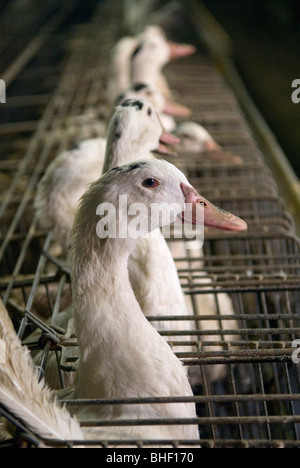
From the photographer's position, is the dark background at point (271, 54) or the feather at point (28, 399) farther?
the dark background at point (271, 54)

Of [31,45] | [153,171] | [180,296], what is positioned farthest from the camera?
[31,45]

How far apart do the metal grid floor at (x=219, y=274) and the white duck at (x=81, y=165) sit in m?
0.08

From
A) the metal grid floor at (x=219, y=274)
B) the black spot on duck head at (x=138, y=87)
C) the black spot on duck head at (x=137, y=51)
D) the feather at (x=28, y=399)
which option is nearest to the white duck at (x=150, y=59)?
the black spot on duck head at (x=137, y=51)

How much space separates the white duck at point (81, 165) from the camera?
1.60 metres

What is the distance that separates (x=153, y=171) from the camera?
1087 mm

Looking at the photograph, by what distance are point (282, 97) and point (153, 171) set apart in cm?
410

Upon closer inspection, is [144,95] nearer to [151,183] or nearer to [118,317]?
[151,183]

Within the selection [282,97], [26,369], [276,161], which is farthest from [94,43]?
[26,369]

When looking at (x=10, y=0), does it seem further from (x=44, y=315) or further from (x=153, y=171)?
(x=153, y=171)

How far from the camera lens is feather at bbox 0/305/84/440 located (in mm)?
837

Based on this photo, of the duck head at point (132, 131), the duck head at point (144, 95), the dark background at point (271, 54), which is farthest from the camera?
the dark background at point (271, 54)

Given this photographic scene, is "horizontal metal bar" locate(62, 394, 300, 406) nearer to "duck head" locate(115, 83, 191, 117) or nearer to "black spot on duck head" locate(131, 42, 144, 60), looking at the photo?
"duck head" locate(115, 83, 191, 117)

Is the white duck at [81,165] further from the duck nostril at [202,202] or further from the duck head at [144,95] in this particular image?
the duck nostril at [202,202]

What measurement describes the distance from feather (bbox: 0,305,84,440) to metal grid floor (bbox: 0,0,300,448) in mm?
31
